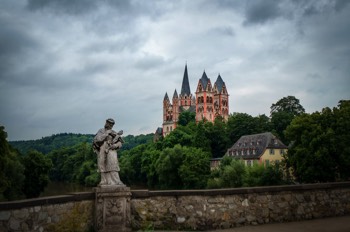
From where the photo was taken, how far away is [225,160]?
5803 centimetres

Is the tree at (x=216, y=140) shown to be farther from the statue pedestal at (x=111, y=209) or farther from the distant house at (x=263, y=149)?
the statue pedestal at (x=111, y=209)

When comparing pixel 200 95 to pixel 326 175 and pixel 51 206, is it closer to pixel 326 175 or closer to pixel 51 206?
pixel 326 175

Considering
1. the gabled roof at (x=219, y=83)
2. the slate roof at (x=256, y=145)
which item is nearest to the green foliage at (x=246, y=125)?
the slate roof at (x=256, y=145)

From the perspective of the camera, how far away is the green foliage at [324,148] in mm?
34594

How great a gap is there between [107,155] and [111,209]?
1428 millimetres

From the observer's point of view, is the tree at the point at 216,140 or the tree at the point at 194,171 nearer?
the tree at the point at 194,171

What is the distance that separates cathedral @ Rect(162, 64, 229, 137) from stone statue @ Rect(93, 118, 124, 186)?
124m

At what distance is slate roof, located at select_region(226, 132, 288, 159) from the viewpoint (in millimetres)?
70438

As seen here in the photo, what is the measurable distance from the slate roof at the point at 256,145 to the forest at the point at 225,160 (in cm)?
A: 761

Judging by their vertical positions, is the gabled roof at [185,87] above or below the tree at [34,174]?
above

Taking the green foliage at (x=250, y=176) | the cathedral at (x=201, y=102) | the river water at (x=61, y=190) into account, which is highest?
the cathedral at (x=201, y=102)

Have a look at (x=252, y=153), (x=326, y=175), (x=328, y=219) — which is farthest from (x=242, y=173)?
(x=328, y=219)

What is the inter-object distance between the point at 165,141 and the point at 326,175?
187ft

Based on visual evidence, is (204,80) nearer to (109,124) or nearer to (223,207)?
(109,124)
